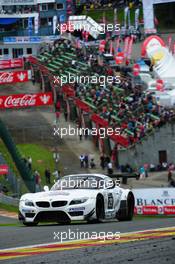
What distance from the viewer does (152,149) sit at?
45.3 metres

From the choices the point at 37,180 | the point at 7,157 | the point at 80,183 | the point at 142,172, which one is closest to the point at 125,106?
the point at 142,172

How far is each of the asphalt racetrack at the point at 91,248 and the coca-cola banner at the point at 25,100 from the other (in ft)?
119

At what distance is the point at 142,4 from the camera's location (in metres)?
75.9

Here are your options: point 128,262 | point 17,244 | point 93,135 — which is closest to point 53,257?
point 128,262

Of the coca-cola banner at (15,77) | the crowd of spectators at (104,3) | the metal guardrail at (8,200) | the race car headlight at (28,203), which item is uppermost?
the crowd of spectators at (104,3)

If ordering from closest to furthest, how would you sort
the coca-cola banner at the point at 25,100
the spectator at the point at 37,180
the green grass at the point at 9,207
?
the green grass at the point at 9,207
the spectator at the point at 37,180
the coca-cola banner at the point at 25,100

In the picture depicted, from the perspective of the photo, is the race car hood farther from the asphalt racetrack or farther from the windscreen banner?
the windscreen banner

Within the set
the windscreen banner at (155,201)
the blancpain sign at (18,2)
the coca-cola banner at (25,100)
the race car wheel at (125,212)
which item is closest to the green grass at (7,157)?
the coca-cola banner at (25,100)

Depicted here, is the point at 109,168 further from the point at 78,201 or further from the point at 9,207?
the point at 78,201

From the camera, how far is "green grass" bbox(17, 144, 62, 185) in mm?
44050

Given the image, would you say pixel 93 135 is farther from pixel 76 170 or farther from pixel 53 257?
pixel 53 257

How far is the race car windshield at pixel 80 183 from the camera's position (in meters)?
18.7

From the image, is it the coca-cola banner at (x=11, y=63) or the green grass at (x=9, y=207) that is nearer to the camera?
the green grass at (x=9, y=207)

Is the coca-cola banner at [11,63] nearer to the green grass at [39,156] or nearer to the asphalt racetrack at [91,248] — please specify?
the green grass at [39,156]
